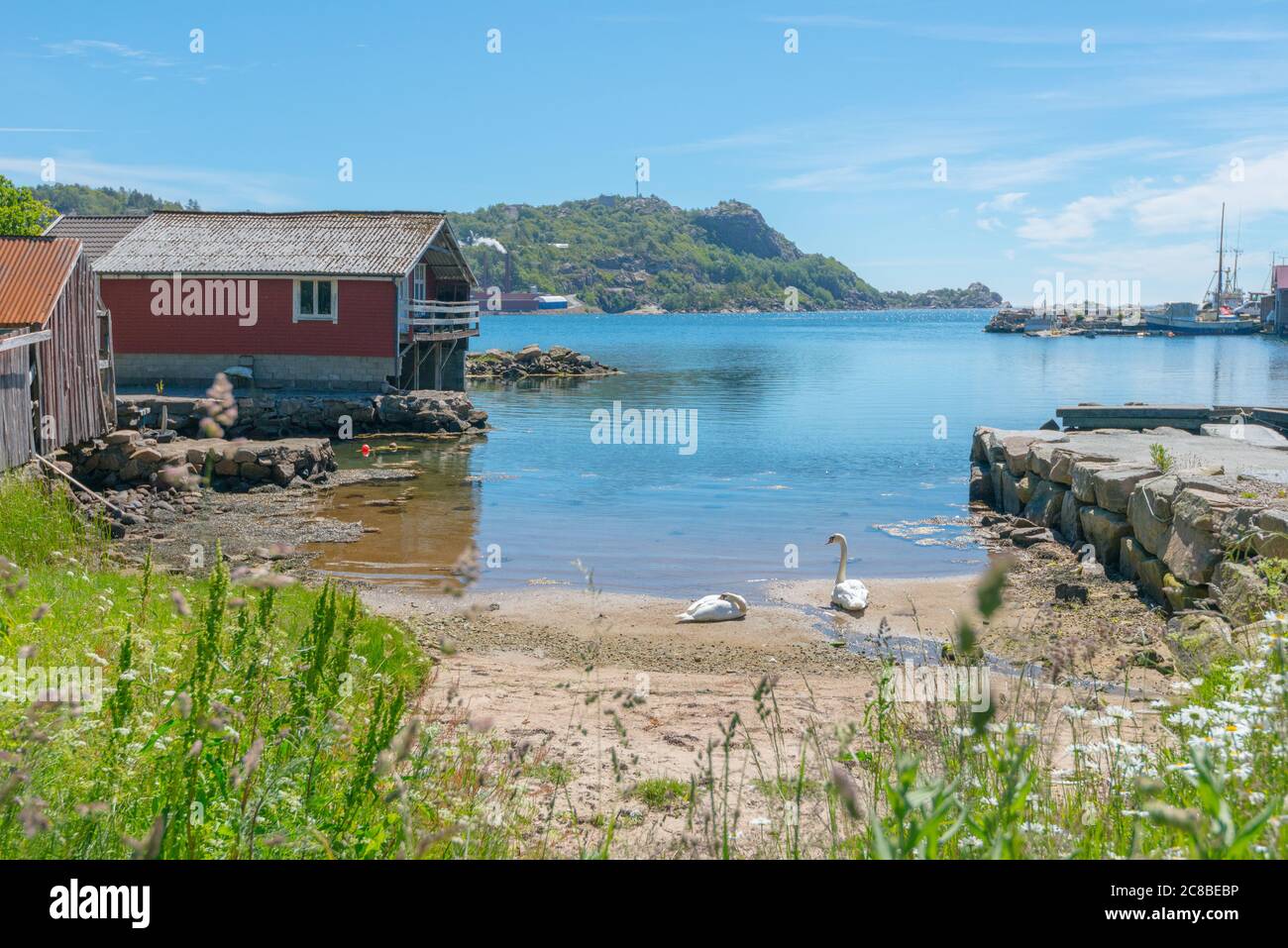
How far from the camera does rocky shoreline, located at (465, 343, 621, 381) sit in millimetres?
62469

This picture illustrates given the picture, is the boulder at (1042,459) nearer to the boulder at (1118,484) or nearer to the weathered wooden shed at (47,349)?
the boulder at (1118,484)

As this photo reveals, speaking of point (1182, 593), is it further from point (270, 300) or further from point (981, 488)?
point (270, 300)

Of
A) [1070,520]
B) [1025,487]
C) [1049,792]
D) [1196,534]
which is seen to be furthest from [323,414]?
[1049,792]

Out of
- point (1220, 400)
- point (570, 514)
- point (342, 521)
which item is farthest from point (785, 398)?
point (342, 521)

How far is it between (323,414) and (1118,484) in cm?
2313

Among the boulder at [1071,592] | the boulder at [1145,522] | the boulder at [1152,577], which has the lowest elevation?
the boulder at [1071,592]

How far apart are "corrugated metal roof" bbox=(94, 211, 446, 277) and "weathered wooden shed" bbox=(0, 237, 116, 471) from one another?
1411cm

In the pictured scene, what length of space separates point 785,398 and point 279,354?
25.3m

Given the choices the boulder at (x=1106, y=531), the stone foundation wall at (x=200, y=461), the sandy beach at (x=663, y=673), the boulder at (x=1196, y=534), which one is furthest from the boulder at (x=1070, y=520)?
the stone foundation wall at (x=200, y=461)

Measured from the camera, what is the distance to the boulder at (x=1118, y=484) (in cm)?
1481

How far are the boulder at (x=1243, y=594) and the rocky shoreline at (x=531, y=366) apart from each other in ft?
175

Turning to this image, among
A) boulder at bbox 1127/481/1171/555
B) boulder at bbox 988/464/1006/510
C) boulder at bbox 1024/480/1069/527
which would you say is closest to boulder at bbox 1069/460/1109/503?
boulder at bbox 1024/480/1069/527

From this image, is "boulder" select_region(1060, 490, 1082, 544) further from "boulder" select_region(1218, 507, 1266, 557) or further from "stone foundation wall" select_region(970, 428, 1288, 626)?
Result: "boulder" select_region(1218, 507, 1266, 557)
